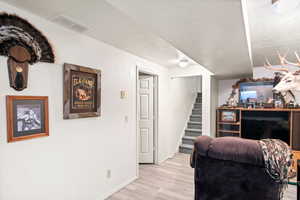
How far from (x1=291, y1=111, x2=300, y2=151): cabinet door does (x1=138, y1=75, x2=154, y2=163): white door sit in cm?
287

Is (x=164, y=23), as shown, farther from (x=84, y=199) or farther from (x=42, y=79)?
(x=84, y=199)

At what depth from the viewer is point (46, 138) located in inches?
68.6

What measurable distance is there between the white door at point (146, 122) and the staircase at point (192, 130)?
4.35 feet

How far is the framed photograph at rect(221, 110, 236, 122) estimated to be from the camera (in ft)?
12.8

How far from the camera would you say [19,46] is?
1.50m

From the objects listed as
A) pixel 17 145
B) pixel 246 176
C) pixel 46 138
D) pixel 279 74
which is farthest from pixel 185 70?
pixel 17 145

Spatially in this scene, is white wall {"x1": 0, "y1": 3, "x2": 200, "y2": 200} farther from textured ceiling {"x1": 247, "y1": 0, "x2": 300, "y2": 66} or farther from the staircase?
the staircase

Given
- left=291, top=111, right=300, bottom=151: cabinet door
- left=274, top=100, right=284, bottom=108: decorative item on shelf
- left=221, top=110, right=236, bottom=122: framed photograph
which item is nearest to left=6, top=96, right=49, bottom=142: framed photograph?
left=221, top=110, right=236, bottom=122: framed photograph

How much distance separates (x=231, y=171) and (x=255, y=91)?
3.05 metres

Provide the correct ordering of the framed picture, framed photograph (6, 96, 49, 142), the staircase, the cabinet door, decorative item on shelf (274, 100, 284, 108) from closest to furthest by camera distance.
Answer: framed photograph (6, 96, 49, 142) → the framed picture → the cabinet door → decorative item on shelf (274, 100, 284, 108) → the staircase

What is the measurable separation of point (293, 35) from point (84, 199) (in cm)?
345

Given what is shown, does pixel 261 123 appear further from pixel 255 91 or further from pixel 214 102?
pixel 214 102

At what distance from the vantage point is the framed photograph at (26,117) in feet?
4.79

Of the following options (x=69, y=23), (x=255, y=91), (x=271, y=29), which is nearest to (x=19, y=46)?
(x=69, y=23)
